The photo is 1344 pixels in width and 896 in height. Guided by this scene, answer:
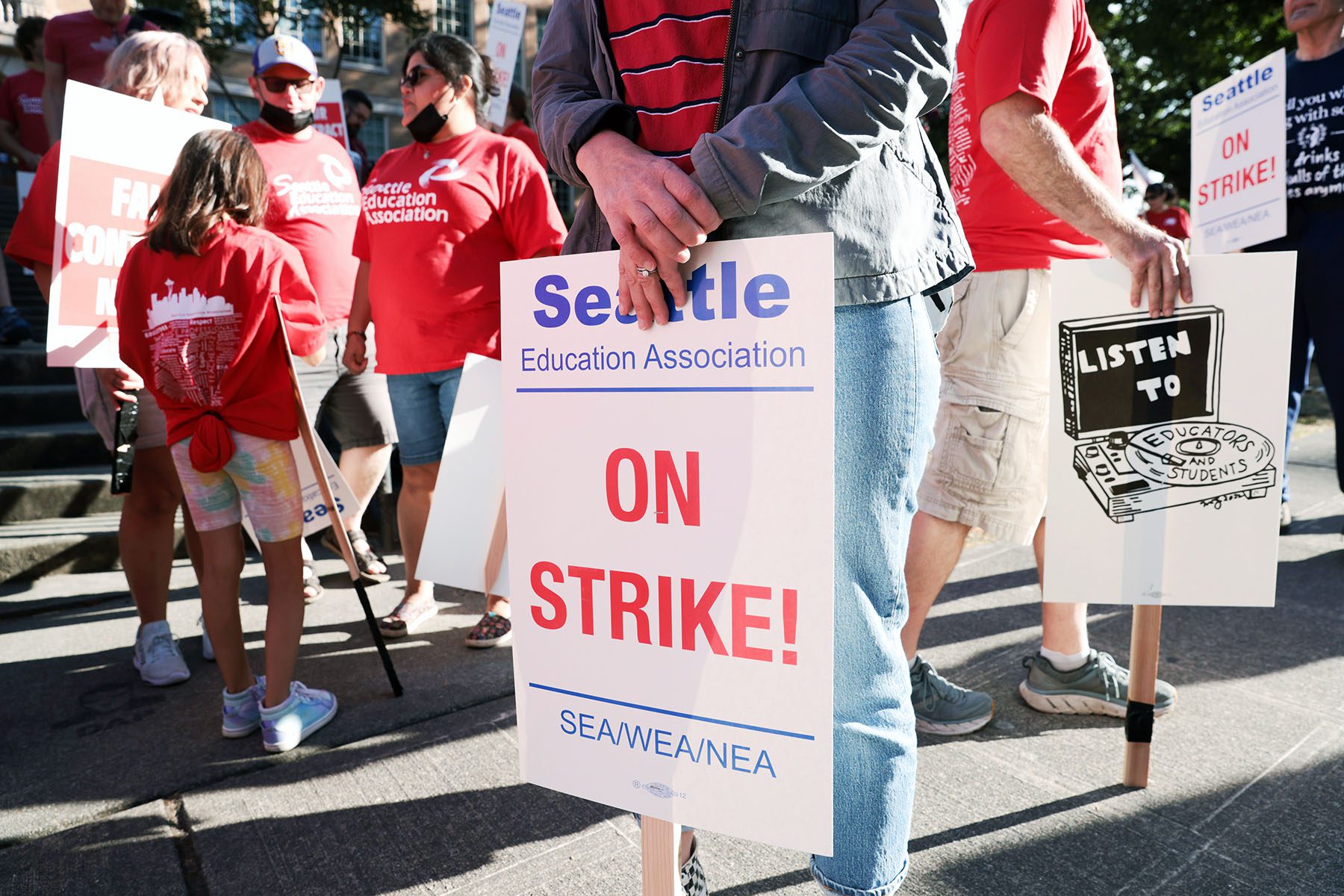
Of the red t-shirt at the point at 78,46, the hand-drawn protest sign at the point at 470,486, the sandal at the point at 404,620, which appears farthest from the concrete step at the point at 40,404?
the hand-drawn protest sign at the point at 470,486

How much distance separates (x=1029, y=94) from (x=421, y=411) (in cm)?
233

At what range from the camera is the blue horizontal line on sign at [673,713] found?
3.96 ft

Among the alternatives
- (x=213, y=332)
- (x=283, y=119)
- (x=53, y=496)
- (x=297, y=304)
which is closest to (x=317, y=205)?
(x=283, y=119)

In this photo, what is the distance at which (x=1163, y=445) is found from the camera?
81.2 inches

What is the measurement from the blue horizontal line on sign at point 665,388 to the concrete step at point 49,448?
196 inches

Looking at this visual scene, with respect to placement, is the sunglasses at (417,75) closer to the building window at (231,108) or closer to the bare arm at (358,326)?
the bare arm at (358,326)

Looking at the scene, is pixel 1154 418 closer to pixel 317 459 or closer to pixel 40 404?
pixel 317 459

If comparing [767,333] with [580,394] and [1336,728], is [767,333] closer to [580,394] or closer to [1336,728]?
[580,394]

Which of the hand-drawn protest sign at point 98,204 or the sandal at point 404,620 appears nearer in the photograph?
the hand-drawn protest sign at point 98,204

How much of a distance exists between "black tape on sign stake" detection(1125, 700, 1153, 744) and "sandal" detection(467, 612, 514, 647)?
78.1 inches

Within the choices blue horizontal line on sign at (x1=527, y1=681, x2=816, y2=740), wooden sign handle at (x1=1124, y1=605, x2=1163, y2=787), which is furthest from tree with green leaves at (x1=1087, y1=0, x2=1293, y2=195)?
blue horizontal line on sign at (x1=527, y1=681, x2=816, y2=740)

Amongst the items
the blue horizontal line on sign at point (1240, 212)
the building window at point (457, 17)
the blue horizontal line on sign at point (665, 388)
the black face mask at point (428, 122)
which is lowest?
the blue horizontal line on sign at point (665, 388)

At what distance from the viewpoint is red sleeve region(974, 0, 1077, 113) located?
6.65ft

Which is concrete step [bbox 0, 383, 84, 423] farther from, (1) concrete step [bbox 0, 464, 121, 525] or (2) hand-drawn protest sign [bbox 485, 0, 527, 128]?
(2) hand-drawn protest sign [bbox 485, 0, 527, 128]
